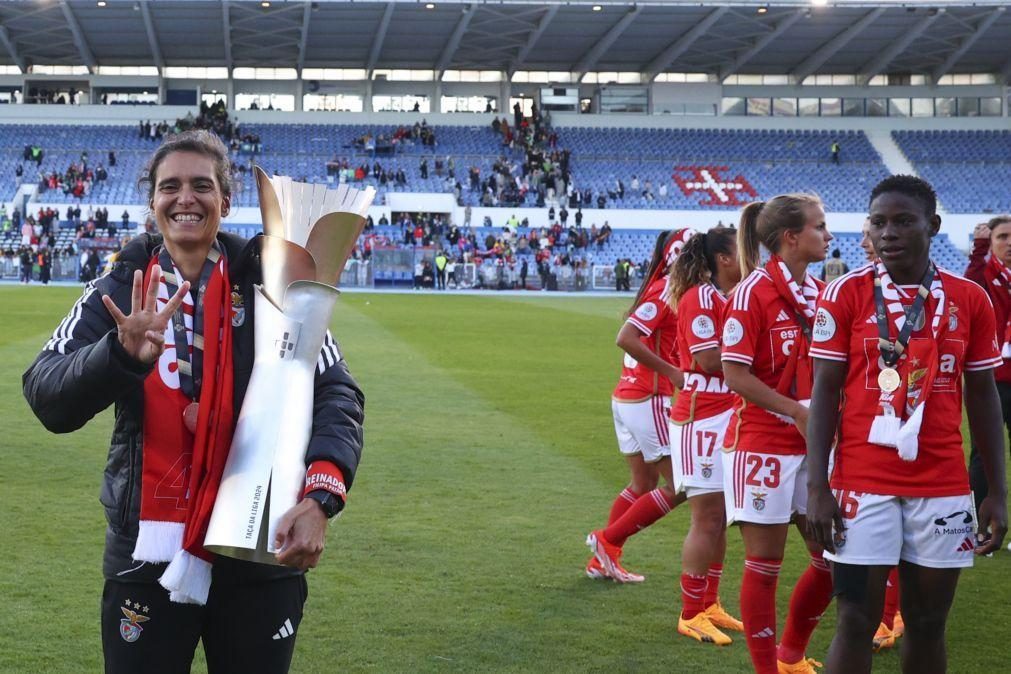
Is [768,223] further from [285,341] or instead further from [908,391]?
[285,341]

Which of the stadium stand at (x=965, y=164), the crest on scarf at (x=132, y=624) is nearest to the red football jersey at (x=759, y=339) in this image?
the crest on scarf at (x=132, y=624)

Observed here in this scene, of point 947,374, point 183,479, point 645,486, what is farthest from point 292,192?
point 645,486

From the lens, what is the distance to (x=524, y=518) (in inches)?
301

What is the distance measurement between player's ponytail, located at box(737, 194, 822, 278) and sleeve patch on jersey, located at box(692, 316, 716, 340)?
0.28m

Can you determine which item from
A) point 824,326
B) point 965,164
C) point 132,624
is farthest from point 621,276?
point 132,624

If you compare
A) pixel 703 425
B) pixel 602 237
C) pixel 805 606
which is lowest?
pixel 805 606

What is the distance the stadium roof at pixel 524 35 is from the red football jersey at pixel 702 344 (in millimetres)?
42756

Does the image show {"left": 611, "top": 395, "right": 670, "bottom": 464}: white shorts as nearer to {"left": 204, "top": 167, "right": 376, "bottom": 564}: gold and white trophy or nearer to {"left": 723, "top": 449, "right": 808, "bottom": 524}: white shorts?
{"left": 723, "top": 449, "right": 808, "bottom": 524}: white shorts

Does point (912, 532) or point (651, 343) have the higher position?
point (651, 343)

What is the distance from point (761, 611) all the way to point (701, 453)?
0.85m

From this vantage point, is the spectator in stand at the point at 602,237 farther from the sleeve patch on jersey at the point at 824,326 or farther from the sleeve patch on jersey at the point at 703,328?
the sleeve patch on jersey at the point at 824,326

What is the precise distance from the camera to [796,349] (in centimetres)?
461

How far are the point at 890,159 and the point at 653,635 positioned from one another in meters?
52.3

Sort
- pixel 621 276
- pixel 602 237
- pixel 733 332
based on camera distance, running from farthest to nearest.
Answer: pixel 602 237, pixel 621 276, pixel 733 332
